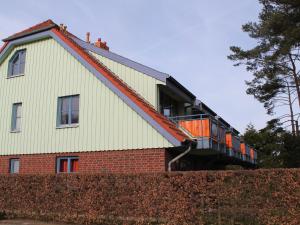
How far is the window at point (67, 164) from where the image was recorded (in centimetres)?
1627

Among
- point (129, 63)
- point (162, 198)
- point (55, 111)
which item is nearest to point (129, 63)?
point (129, 63)

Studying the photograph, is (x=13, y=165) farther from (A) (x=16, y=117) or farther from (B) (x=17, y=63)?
(B) (x=17, y=63)

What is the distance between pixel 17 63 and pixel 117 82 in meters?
7.16

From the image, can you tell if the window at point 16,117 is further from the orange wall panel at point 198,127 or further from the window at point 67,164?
the orange wall panel at point 198,127

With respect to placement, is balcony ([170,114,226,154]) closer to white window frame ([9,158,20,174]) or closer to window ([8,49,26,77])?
white window frame ([9,158,20,174])

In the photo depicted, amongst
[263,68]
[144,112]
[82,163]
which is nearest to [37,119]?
[82,163]

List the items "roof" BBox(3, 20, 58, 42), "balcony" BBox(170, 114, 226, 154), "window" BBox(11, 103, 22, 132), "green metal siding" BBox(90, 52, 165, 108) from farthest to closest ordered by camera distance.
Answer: "window" BBox(11, 103, 22, 132), "roof" BBox(3, 20, 58, 42), "green metal siding" BBox(90, 52, 165, 108), "balcony" BBox(170, 114, 226, 154)

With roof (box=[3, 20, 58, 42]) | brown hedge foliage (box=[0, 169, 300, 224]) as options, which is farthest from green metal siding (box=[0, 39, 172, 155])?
brown hedge foliage (box=[0, 169, 300, 224])

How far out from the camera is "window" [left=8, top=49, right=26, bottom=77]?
19562 millimetres

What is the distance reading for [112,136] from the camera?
1530 cm

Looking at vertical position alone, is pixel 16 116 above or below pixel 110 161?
above

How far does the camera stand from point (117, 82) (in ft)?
52.0

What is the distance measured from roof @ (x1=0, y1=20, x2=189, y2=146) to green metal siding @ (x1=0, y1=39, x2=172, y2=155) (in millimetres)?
459

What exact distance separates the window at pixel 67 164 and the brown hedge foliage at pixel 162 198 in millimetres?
2626
